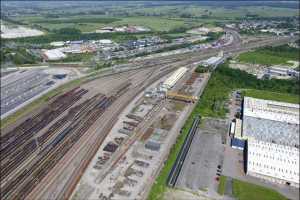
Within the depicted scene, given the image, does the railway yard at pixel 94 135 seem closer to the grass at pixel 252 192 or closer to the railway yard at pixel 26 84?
the railway yard at pixel 26 84

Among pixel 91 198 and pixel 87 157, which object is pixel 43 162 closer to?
pixel 87 157

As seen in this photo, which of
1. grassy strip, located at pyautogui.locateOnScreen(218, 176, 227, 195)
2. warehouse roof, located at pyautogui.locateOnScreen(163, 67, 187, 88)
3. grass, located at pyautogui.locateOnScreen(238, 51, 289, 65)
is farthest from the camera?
grass, located at pyautogui.locateOnScreen(238, 51, 289, 65)

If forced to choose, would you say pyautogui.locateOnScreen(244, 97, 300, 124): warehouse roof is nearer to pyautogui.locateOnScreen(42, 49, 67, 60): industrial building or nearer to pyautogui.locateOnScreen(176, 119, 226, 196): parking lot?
pyautogui.locateOnScreen(176, 119, 226, 196): parking lot

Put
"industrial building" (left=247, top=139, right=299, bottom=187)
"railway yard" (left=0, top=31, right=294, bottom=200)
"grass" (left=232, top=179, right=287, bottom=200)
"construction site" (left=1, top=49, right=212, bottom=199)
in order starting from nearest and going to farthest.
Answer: "grass" (left=232, top=179, right=287, bottom=200) < "railway yard" (left=0, top=31, right=294, bottom=200) < "industrial building" (left=247, top=139, right=299, bottom=187) < "construction site" (left=1, top=49, right=212, bottom=199)

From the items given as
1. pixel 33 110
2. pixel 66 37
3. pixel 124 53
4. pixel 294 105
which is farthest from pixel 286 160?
pixel 66 37

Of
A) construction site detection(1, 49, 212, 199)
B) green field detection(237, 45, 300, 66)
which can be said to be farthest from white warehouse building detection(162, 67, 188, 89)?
green field detection(237, 45, 300, 66)

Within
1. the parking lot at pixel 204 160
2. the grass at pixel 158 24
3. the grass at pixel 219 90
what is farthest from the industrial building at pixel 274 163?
the grass at pixel 158 24
